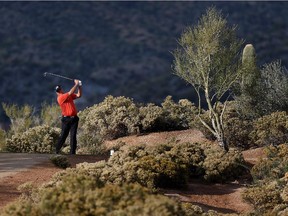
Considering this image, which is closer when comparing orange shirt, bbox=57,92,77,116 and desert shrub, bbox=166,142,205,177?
desert shrub, bbox=166,142,205,177

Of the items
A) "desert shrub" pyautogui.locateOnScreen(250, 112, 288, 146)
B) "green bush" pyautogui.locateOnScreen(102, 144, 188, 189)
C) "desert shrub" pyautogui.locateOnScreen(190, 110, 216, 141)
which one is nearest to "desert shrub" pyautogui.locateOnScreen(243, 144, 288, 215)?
"green bush" pyautogui.locateOnScreen(102, 144, 188, 189)

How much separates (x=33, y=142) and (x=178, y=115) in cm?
712

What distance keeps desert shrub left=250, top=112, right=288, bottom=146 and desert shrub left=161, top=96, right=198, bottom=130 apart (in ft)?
16.6

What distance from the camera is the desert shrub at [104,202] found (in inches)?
277

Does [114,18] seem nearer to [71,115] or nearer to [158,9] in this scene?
[158,9]

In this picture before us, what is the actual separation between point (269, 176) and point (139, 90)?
39082 millimetres

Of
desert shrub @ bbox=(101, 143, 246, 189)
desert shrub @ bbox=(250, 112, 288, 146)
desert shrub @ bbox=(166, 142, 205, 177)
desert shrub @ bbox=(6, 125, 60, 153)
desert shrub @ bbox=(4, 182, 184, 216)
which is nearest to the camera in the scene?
desert shrub @ bbox=(4, 182, 184, 216)

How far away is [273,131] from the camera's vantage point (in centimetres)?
2017

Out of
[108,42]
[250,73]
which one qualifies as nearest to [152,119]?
[250,73]

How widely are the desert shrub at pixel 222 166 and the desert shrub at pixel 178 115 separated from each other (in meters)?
8.15

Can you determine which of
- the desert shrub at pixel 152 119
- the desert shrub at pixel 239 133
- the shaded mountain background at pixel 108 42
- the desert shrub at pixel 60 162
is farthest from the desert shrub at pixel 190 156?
the shaded mountain background at pixel 108 42

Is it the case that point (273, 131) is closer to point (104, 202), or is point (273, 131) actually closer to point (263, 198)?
point (263, 198)

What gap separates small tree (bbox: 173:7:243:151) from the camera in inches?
816

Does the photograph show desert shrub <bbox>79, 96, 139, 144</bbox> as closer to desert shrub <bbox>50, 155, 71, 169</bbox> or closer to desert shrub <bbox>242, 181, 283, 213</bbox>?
desert shrub <bbox>50, 155, 71, 169</bbox>
